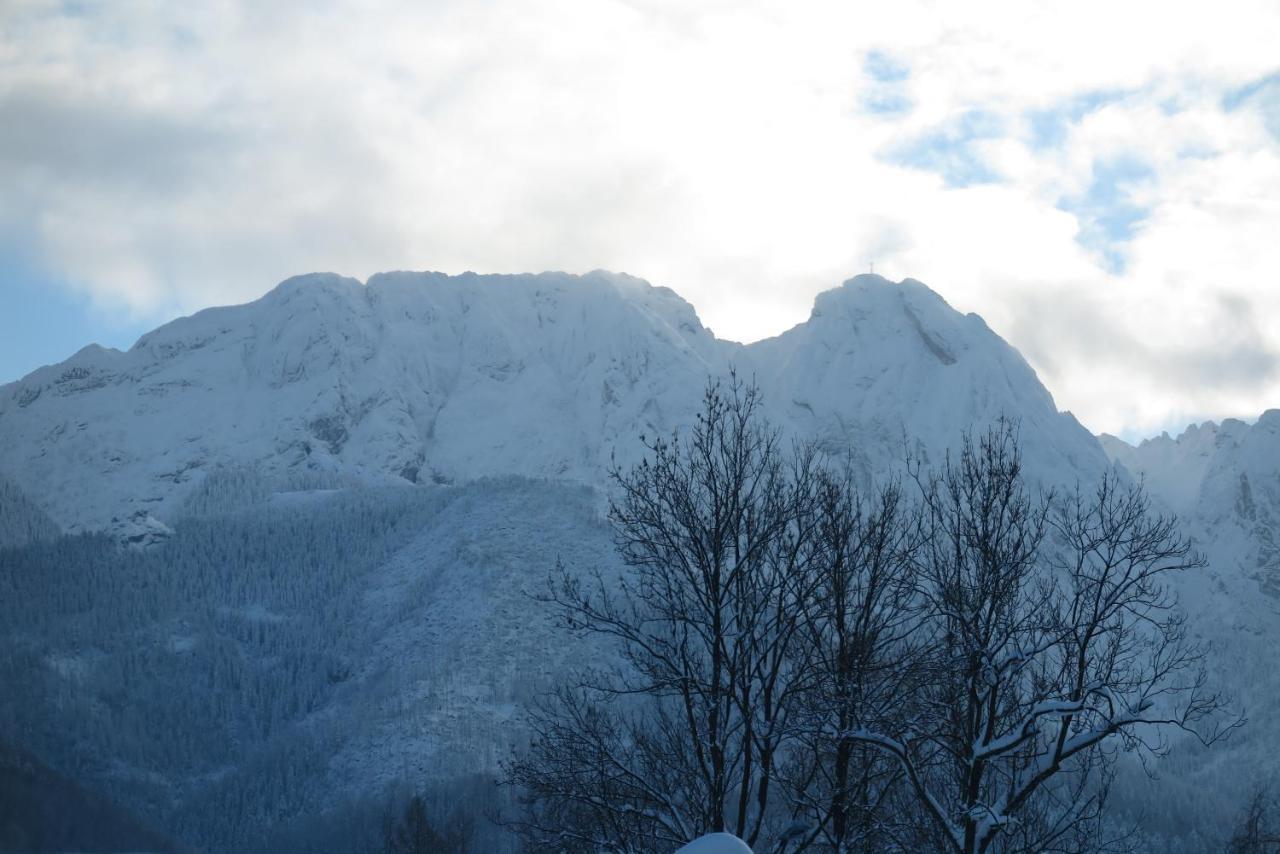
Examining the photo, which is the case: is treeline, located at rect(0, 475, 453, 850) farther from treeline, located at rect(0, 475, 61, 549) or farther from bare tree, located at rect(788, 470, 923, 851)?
bare tree, located at rect(788, 470, 923, 851)

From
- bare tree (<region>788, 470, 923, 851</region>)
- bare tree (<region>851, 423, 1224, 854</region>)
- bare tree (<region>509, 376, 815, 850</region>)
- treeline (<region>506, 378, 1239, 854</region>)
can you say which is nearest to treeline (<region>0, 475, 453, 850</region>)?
bare tree (<region>509, 376, 815, 850</region>)

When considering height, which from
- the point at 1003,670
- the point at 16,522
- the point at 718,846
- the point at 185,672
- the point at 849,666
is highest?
the point at 16,522

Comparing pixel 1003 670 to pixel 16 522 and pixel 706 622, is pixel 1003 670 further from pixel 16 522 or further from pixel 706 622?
pixel 16 522

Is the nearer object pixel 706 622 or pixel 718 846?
pixel 718 846

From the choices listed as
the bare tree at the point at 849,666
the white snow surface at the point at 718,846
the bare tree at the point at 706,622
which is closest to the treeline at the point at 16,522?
the bare tree at the point at 706,622

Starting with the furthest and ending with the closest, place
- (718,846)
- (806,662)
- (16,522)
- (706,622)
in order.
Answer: (16,522) < (706,622) < (806,662) < (718,846)

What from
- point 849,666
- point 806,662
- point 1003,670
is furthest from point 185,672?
point 1003,670

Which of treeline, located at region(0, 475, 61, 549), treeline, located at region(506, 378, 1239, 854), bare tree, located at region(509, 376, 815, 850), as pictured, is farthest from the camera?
treeline, located at region(0, 475, 61, 549)

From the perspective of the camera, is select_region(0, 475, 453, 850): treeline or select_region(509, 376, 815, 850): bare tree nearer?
select_region(509, 376, 815, 850): bare tree

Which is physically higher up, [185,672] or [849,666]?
[849,666]

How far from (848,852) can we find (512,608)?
550 feet

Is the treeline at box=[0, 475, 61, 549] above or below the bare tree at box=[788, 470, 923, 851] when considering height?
above

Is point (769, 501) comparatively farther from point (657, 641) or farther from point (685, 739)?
point (685, 739)

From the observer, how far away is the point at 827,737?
47.6 ft
